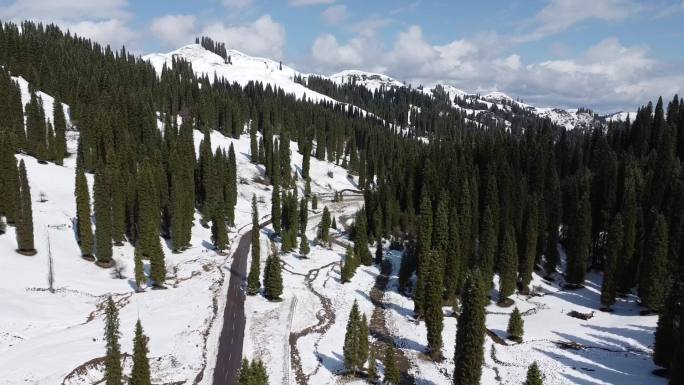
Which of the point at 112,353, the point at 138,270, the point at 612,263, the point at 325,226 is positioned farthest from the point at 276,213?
the point at 112,353

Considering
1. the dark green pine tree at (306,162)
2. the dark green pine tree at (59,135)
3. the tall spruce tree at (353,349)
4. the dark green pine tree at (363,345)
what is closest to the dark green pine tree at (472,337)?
the dark green pine tree at (363,345)

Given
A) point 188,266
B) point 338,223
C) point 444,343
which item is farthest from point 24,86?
point 444,343

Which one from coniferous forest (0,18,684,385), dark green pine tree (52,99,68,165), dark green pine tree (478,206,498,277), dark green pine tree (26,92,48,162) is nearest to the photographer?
coniferous forest (0,18,684,385)

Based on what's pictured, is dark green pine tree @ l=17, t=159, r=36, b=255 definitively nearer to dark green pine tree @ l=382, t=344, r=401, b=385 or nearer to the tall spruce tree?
the tall spruce tree

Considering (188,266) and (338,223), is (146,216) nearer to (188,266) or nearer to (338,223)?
(188,266)

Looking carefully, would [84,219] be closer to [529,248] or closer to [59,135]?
[59,135]

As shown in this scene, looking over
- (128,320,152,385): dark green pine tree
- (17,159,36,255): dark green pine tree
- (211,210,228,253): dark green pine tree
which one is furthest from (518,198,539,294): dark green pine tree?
(17,159,36,255): dark green pine tree
